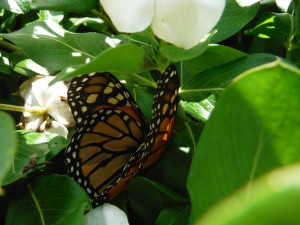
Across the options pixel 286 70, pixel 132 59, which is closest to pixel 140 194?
pixel 132 59

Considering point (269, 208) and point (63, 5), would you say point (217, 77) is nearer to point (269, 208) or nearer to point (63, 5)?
point (63, 5)

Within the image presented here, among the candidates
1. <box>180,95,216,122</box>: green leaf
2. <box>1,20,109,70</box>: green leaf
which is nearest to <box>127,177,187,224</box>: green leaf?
<box>180,95,216,122</box>: green leaf

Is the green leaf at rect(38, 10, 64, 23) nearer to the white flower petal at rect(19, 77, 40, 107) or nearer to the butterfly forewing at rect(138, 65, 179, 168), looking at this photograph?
the white flower petal at rect(19, 77, 40, 107)

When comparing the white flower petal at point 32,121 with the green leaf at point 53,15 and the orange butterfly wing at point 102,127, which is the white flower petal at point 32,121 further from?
the green leaf at point 53,15

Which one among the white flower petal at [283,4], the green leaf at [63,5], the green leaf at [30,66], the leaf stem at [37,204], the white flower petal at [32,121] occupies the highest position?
the white flower petal at [283,4]

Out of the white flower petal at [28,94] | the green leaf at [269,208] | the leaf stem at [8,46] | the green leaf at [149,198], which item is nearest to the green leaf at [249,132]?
the green leaf at [269,208]

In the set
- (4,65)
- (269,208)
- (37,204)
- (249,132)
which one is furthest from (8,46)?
(269,208)

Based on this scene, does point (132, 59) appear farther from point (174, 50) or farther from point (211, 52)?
point (211, 52)
